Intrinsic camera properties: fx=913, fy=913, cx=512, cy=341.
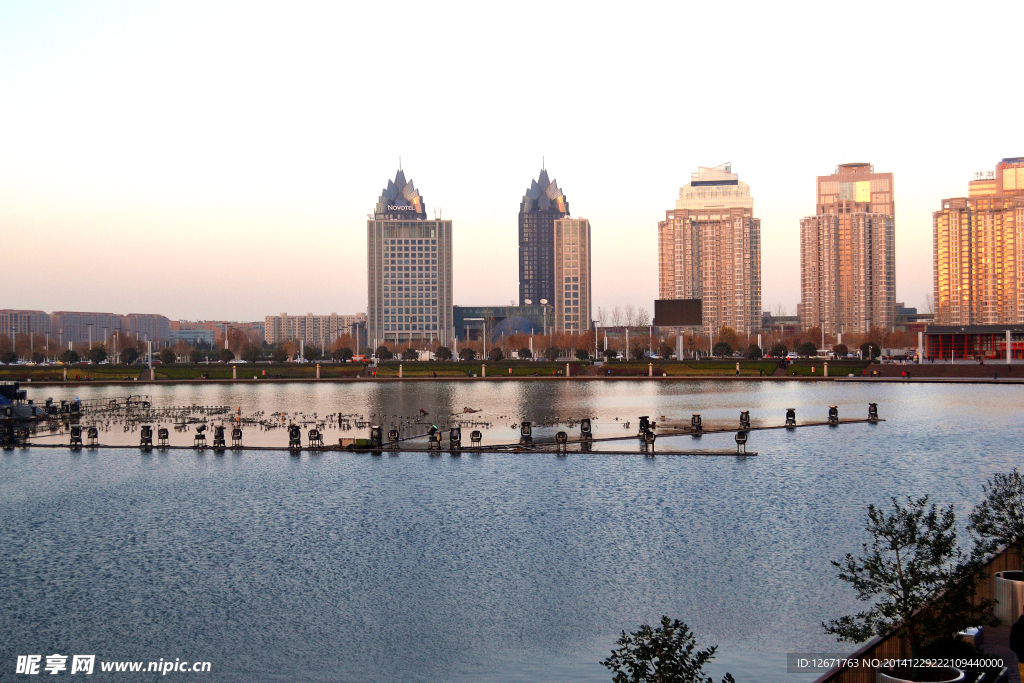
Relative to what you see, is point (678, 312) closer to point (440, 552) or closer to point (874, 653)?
point (440, 552)

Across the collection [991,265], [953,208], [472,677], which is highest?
[953,208]

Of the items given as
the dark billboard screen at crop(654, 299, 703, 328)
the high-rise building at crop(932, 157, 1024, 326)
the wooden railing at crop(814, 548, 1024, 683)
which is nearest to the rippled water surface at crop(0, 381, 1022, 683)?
the wooden railing at crop(814, 548, 1024, 683)

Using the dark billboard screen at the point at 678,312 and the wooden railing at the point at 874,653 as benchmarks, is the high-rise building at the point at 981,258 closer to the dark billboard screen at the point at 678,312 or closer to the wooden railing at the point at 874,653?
the dark billboard screen at the point at 678,312

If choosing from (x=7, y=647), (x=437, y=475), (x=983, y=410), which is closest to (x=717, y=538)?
(x=437, y=475)

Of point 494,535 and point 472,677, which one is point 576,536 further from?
point 472,677

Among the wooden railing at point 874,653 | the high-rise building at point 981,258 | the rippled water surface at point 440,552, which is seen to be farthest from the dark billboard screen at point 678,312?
the high-rise building at point 981,258

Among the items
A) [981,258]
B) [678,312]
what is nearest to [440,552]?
[678,312]

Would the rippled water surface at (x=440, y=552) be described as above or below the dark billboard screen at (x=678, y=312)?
below

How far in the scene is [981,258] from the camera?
7274 inches

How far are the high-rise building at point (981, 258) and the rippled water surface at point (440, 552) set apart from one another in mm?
158133

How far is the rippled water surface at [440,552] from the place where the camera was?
15922 millimetres

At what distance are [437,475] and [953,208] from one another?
185 metres

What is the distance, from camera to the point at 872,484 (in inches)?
1174

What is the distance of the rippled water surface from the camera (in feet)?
52.2
